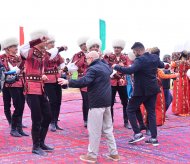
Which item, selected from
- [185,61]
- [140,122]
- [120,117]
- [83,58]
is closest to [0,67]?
[83,58]

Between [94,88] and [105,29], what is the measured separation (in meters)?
11.2

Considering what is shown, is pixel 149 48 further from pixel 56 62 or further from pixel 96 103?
pixel 96 103

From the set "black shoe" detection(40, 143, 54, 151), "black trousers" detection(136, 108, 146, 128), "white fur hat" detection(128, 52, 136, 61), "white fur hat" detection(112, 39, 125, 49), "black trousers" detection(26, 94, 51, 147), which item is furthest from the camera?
"white fur hat" detection(112, 39, 125, 49)

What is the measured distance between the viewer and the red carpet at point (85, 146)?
5.17 metres

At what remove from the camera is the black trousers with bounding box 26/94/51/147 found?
5312 millimetres

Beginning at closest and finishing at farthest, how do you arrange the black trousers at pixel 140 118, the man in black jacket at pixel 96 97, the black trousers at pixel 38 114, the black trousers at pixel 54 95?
the man in black jacket at pixel 96 97 → the black trousers at pixel 38 114 → the black trousers at pixel 140 118 → the black trousers at pixel 54 95

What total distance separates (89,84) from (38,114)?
3.04ft

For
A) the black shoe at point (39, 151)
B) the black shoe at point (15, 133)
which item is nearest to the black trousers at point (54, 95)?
the black shoe at point (15, 133)

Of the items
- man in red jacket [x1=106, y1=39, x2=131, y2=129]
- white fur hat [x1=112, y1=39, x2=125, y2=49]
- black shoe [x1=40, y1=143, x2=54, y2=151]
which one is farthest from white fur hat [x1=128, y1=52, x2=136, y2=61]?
black shoe [x1=40, y1=143, x2=54, y2=151]

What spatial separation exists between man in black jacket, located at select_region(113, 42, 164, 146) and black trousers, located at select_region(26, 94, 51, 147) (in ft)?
4.24

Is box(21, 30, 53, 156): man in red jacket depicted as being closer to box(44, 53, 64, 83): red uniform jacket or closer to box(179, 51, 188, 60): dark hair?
box(44, 53, 64, 83): red uniform jacket

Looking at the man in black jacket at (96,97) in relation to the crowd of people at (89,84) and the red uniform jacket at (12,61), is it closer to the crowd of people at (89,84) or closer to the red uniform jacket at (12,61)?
the crowd of people at (89,84)

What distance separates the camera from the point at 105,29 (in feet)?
52.4

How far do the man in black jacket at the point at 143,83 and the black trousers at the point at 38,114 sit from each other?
4.24 feet
